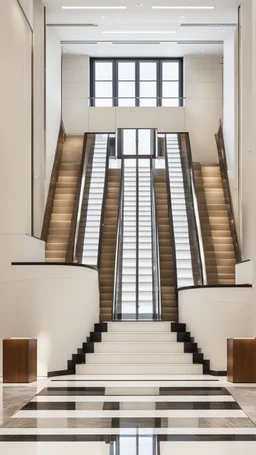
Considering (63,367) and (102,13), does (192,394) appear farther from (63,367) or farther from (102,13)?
(102,13)

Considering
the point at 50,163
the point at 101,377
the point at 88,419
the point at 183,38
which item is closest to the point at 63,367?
the point at 101,377

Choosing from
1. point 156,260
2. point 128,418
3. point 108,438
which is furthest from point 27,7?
point 108,438

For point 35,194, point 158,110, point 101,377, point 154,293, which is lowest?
point 101,377

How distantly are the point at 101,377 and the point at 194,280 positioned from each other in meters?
4.16

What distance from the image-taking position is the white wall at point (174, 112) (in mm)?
26938

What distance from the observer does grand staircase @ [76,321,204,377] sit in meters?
14.0

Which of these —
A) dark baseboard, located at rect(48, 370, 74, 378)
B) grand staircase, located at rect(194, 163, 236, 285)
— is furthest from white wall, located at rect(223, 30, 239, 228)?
A: dark baseboard, located at rect(48, 370, 74, 378)

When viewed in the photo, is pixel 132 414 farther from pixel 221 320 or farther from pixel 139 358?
pixel 221 320

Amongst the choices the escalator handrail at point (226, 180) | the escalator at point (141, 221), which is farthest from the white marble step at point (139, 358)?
the escalator handrail at point (226, 180)

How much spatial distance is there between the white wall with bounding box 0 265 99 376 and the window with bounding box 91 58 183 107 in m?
15.2

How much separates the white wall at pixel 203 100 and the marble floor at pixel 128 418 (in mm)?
15297

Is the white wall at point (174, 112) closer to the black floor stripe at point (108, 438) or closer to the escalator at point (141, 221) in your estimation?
the escalator at point (141, 221)

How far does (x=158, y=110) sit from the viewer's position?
27109mm

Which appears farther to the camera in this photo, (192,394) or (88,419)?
(192,394)
